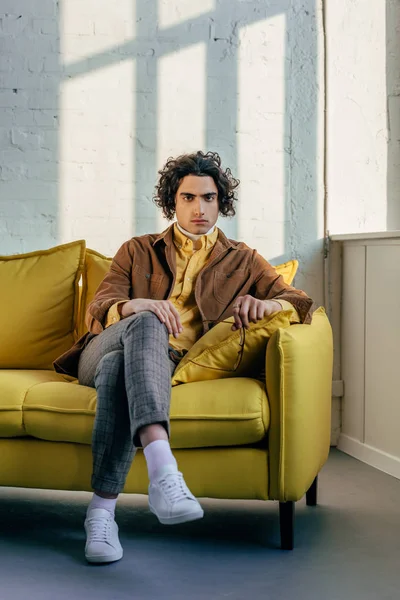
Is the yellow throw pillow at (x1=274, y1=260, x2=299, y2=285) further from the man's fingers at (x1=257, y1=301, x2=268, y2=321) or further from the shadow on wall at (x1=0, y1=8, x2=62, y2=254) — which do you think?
the shadow on wall at (x1=0, y1=8, x2=62, y2=254)

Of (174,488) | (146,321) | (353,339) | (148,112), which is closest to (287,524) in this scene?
(174,488)

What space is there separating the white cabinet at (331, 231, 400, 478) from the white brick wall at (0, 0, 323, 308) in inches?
10.2

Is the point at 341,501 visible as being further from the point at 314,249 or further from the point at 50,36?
the point at 50,36

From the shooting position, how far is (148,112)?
142 inches

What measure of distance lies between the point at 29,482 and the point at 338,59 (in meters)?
2.38

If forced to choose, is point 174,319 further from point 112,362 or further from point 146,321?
point 112,362

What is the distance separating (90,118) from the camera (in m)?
3.58

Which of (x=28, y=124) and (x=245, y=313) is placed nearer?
(x=245, y=313)

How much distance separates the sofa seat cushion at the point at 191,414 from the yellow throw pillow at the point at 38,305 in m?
0.61

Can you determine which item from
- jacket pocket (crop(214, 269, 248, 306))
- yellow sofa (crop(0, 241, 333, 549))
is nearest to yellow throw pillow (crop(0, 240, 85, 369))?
yellow sofa (crop(0, 241, 333, 549))

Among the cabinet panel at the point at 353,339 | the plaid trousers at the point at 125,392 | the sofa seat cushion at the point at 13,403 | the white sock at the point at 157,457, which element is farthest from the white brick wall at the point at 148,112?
the white sock at the point at 157,457

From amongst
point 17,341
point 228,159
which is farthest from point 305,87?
point 17,341

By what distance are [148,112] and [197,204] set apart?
0.96 metres

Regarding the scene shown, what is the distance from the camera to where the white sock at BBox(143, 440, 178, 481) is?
203 centimetres
